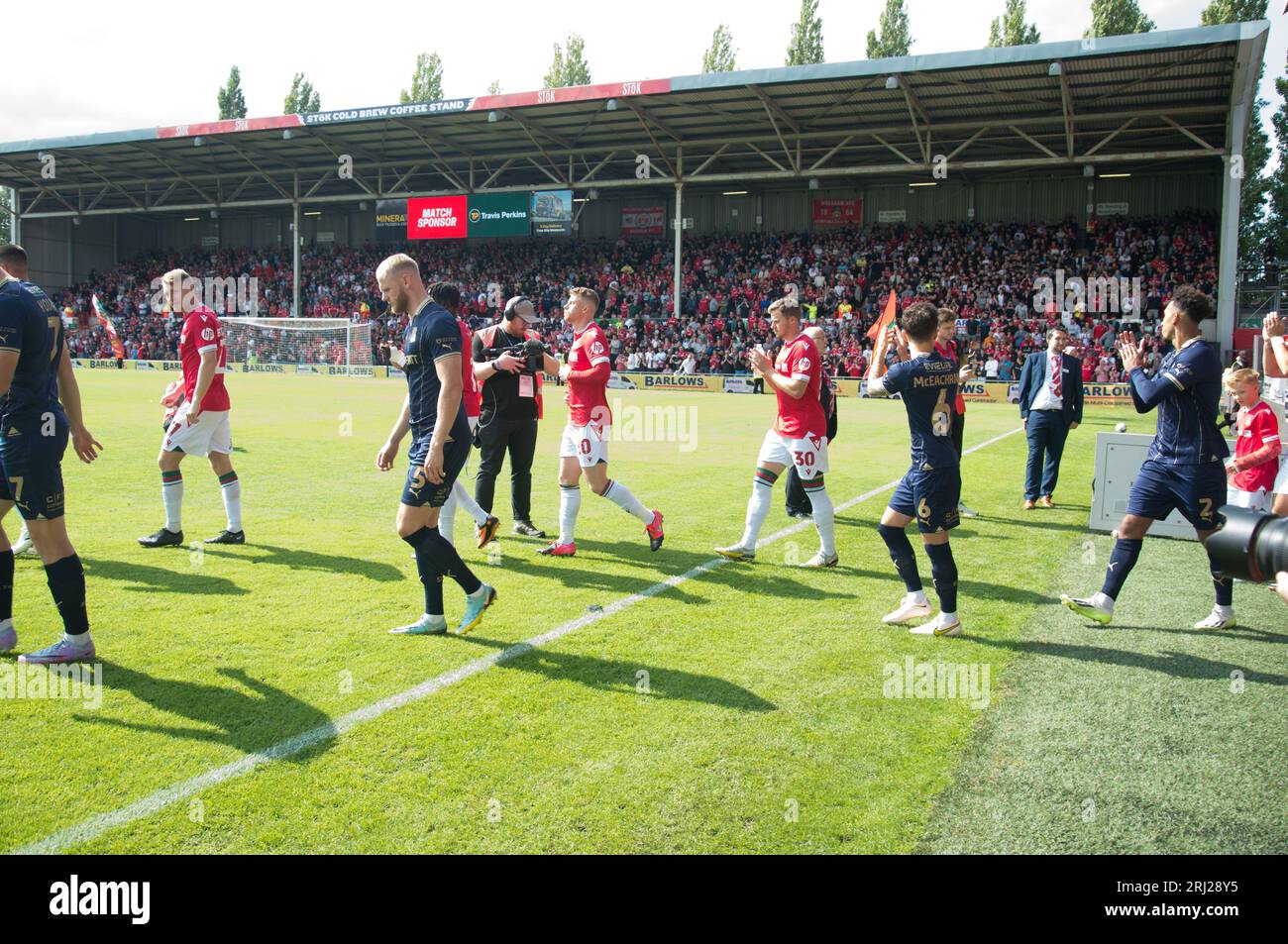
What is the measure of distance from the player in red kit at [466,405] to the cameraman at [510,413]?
2.03 ft

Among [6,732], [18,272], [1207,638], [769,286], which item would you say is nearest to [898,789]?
[1207,638]

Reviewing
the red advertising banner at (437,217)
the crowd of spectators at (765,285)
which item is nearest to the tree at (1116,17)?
the crowd of spectators at (765,285)

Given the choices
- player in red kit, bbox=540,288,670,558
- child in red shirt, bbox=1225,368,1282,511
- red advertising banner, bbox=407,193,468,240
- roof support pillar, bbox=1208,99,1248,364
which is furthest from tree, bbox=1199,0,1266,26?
player in red kit, bbox=540,288,670,558

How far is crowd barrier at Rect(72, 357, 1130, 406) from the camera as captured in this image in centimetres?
3012

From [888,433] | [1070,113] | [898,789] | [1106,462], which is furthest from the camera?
[1070,113]

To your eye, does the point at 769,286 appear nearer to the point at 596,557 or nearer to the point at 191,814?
the point at 596,557

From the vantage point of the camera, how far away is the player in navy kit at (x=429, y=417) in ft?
17.3

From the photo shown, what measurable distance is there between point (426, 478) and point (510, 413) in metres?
3.64

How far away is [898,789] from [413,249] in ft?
167

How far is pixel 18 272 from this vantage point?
5.55 metres

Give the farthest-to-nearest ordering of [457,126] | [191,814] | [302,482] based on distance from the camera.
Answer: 1. [457,126]
2. [302,482]
3. [191,814]

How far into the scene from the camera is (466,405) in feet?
20.7
